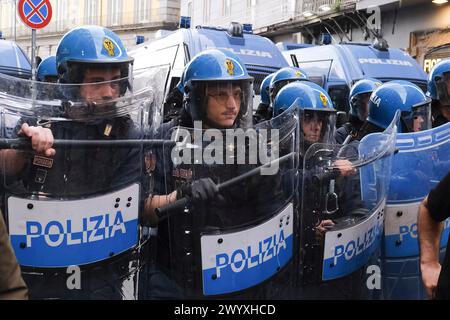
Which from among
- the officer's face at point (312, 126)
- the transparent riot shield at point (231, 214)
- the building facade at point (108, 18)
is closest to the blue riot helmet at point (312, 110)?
the officer's face at point (312, 126)

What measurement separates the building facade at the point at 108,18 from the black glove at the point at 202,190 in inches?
1264

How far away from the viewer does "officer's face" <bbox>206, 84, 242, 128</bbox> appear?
2938mm

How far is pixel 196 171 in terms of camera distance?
89.3 inches

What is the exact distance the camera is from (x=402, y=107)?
3.80 metres

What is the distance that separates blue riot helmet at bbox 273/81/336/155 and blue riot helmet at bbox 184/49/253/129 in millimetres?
345

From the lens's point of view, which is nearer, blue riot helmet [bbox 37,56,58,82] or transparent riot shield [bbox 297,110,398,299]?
transparent riot shield [bbox 297,110,398,299]

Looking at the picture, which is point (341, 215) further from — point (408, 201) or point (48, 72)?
point (48, 72)

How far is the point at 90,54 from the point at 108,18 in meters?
36.4

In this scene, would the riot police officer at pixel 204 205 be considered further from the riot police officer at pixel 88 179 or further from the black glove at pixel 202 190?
the riot police officer at pixel 88 179

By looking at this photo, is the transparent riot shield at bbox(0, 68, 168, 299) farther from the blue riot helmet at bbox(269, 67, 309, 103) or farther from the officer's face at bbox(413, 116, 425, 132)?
the blue riot helmet at bbox(269, 67, 309, 103)

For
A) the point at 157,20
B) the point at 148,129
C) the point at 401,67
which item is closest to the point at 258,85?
the point at 401,67

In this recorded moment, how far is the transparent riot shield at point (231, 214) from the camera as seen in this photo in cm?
226

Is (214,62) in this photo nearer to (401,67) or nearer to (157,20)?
(401,67)

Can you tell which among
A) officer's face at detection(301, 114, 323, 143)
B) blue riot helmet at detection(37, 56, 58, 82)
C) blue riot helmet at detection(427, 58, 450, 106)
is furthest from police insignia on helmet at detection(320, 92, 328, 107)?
blue riot helmet at detection(37, 56, 58, 82)
